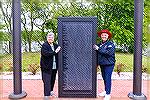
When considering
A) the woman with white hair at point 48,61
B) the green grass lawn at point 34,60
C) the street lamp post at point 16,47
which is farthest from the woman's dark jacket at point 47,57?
the green grass lawn at point 34,60

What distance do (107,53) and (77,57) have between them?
2.00ft

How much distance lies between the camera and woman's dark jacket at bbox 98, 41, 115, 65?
17.4 feet

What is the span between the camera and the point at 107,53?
5273 millimetres

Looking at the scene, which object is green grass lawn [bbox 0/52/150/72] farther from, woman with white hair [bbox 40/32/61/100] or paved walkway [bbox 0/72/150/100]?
woman with white hair [bbox 40/32/61/100]

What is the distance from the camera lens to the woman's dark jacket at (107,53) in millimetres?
5297

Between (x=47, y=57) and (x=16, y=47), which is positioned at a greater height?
(x=16, y=47)

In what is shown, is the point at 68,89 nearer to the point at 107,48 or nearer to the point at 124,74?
the point at 107,48

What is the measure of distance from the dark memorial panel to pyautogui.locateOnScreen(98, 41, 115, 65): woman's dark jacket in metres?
0.20

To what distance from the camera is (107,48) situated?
5320 mm

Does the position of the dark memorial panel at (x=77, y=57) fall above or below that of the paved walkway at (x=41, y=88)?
above

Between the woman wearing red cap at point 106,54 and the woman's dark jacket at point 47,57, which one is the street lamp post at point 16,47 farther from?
the woman wearing red cap at point 106,54

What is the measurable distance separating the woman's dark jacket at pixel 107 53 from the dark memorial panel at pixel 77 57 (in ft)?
0.65

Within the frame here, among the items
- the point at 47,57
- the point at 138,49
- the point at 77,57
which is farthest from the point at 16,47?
the point at 138,49

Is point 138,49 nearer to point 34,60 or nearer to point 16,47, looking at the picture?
point 16,47
